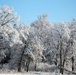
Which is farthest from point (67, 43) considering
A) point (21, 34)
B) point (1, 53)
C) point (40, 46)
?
point (1, 53)

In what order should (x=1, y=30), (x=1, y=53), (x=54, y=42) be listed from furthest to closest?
(x=54, y=42) < (x=1, y=53) < (x=1, y=30)

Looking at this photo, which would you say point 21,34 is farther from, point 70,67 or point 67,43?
point 70,67

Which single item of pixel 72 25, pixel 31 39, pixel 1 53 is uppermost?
pixel 72 25

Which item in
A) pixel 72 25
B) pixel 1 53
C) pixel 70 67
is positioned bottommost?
pixel 70 67

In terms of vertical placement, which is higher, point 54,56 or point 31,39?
point 31,39

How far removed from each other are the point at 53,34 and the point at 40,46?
5492 millimetres

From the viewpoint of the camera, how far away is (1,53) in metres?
50.7

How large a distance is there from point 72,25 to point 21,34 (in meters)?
14.6

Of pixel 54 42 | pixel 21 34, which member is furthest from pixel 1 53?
pixel 54 42

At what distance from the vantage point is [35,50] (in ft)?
168

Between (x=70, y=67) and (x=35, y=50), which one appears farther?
(x=70, y=67)

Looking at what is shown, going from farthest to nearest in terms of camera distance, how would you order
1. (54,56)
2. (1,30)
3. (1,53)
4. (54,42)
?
(54,56), (54,42), (1,53), (1,30)

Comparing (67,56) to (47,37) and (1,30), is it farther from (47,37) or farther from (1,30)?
(1,30)

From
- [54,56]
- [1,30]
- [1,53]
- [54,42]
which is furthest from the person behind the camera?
[54,56]
